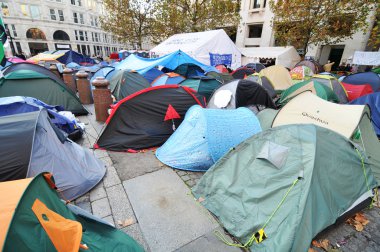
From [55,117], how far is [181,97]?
319cm

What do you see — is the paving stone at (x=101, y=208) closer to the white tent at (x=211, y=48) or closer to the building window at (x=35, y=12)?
the white tent at (x=211, y=48)

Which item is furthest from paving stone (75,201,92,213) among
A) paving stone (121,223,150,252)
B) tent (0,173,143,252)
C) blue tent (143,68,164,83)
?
blue tent (143,68,164,83)

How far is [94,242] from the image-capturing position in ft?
6.42

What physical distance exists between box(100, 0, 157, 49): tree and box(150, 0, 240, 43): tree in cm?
160

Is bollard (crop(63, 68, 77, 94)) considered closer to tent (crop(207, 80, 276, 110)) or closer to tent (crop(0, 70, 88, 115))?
tent (crop(0, 70, 88, 115))

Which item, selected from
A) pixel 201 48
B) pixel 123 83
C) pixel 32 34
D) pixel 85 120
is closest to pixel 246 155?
pixel 85 120

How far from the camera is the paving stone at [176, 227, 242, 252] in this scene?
8.48ft

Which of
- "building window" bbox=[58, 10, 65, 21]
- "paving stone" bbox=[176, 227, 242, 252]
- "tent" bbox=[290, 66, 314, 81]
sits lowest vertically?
"paving stone" bbox=[176, 227, 242, 252]

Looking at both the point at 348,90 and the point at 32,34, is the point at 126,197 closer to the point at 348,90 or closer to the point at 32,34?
the point at 348,90

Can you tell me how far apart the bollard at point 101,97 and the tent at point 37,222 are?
15.5 ft

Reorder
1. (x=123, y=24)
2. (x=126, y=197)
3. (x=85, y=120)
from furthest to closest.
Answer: (x=123, y=24) → (x=85, y=120) → (x=126, y=197)

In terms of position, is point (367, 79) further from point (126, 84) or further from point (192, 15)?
point (192, 15)

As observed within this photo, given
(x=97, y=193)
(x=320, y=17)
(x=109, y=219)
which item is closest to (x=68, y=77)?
(x=97, y=193)

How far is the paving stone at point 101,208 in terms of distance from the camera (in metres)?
3.05
